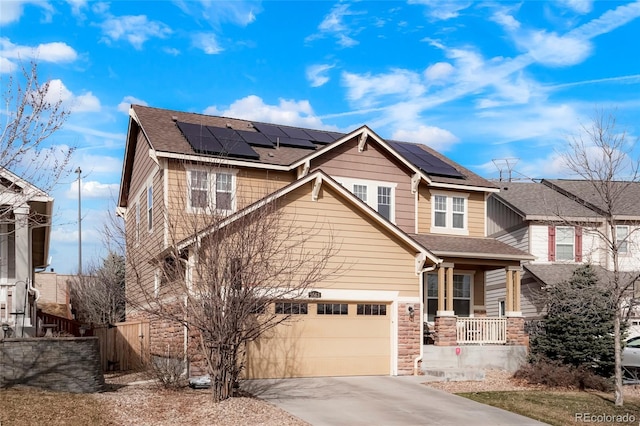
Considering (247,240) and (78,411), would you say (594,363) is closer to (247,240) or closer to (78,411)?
(247,240)

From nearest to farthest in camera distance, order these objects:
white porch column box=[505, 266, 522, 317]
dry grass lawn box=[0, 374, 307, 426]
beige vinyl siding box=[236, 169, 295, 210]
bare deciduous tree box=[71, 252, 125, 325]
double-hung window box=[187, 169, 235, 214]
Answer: dry grass lawn box=[0, 374, 307, 426] → double-hung window box=[187, 169, 235, 214] → beige vinyl siding box=[236, 169, 295, 210] → white porch column box=[505, 266, 522, 317] → bare deciduous tree box=[71, 252, 125, 325]

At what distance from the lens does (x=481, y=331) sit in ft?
71.9

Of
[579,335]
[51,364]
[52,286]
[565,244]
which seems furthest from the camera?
[52,286]

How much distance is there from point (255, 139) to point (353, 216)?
18.5 feet


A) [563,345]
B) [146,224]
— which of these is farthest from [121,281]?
[563,345]

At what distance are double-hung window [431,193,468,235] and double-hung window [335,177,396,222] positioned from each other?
1.91 metres

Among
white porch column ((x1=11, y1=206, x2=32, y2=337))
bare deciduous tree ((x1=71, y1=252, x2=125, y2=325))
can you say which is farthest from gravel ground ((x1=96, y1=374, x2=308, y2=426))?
bare deciduous tree ((x1=71, y1=252, x2=125, y2=325))

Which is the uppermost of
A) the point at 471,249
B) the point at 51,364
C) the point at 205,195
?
the point at 205,195

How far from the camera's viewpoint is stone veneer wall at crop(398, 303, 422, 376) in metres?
19.6

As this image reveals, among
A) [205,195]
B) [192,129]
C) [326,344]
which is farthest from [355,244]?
[192,129]

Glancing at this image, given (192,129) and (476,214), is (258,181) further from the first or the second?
(476,214)

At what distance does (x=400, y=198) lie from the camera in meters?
24.0

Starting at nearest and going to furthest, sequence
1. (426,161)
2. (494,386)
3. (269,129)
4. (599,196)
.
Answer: (494,386), (269,129), (426,161), (599,196)

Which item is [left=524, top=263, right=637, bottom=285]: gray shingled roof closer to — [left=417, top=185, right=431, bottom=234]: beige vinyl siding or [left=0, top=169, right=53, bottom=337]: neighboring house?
[left=417, top=185, right=431, bottom=234]: beige vinyl siding
